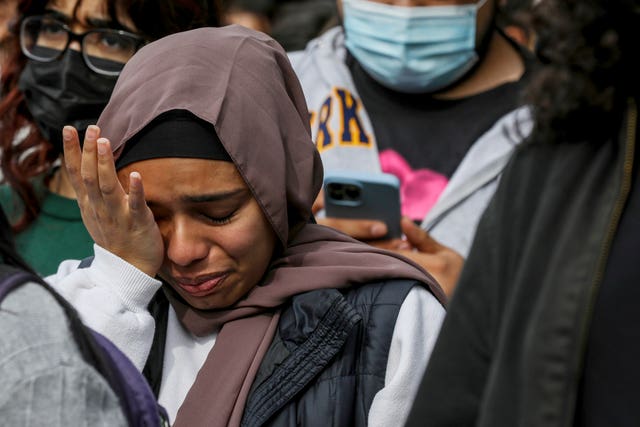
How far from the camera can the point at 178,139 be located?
2412 millimetres

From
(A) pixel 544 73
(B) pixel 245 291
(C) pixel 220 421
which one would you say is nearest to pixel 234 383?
(C) pixel 220 421

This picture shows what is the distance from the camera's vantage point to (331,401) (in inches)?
89.7

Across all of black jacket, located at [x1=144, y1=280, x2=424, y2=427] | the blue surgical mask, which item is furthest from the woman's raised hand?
the blue surgical mask

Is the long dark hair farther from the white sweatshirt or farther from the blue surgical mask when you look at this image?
the white sweatshirt

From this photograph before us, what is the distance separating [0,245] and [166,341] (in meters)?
1.06

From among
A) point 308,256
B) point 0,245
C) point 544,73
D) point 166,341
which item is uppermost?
point 544,73

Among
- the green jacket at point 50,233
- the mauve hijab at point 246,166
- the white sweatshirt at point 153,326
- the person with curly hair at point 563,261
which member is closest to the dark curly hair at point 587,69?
the person with curly hair at point 563,261

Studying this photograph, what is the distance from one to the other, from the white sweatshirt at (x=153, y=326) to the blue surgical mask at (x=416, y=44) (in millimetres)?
1563

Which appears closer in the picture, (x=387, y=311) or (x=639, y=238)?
(x=639, y=238)

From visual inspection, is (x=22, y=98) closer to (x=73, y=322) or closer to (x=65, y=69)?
(x=65, y=69)

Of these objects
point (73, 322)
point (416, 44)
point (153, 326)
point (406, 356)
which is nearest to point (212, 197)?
point (153, 326)

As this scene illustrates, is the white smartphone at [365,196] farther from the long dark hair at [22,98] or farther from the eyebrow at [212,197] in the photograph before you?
the eyebrow at [212,197]

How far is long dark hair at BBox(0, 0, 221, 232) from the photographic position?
3.39 meters

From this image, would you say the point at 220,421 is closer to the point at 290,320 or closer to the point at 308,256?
the point at 290,320
